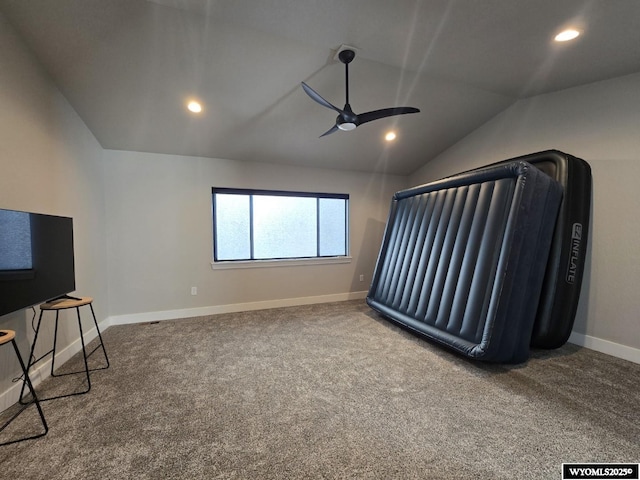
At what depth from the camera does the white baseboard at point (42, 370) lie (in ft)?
6.13

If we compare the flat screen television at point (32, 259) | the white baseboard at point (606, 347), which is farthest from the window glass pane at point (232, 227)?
the white baseboard at point (606, 347)

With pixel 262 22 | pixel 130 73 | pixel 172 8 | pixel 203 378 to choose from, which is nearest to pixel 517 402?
pixel 203 378

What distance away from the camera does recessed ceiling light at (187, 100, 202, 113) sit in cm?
295

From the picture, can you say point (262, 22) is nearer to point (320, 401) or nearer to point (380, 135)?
point (380, 135)

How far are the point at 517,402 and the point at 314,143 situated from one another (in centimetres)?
353

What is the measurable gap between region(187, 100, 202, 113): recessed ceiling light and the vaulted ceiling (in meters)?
0.07

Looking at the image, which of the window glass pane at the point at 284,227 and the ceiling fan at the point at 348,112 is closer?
the ceiling fan at the point at 348,112

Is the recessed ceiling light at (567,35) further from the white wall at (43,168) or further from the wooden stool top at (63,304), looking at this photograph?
the wooden stool top at (63,304)

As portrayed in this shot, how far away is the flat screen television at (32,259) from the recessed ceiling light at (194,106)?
63.1 inches

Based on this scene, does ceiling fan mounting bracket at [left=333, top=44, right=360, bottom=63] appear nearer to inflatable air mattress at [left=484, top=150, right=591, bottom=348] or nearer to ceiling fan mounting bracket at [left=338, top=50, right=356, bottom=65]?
ceiling fan mounting bracket at [left=338, top=50, right=356, bottom=65]

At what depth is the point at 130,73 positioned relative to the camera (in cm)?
248

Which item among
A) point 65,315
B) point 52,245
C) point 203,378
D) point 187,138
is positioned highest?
point 187,138

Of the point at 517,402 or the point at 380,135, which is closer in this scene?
the point at 517,402

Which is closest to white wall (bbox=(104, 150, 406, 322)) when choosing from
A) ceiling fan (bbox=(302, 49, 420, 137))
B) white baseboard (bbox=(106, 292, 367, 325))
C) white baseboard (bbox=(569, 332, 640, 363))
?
white baseboard (bbox=(106, 292, 367, 325))
